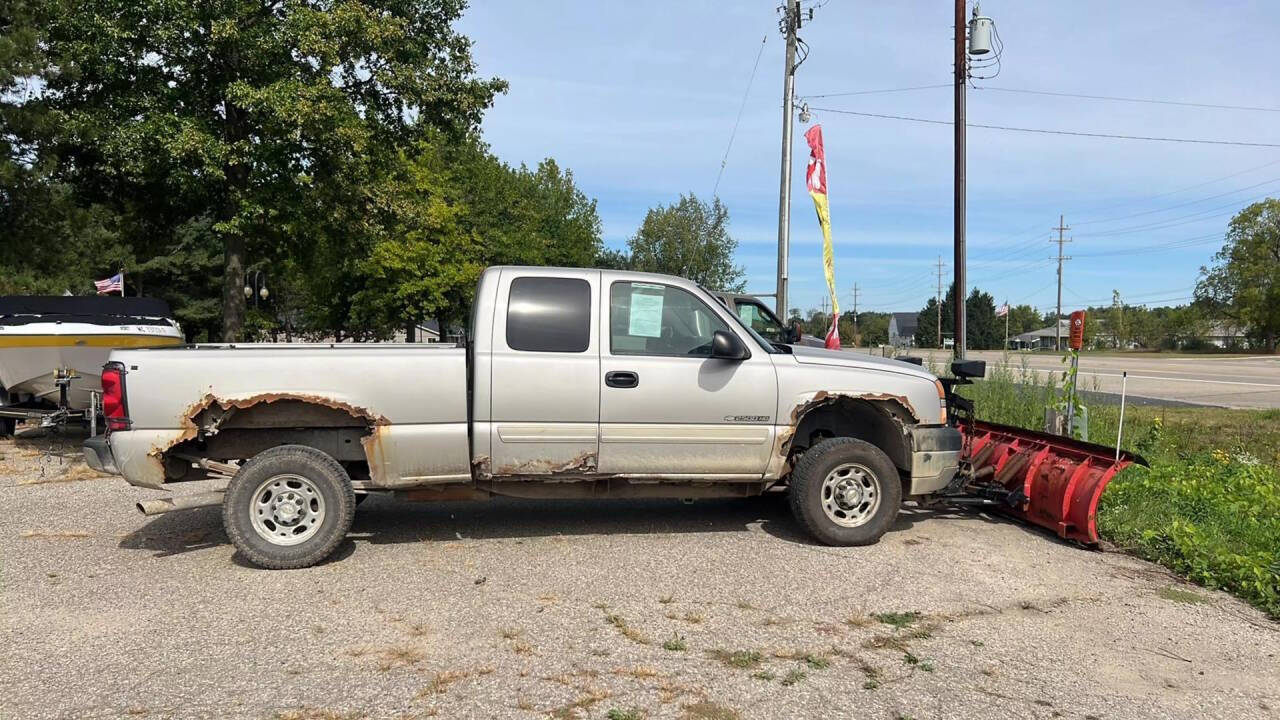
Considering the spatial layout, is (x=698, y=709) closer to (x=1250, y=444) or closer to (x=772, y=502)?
(x=772, y=502)

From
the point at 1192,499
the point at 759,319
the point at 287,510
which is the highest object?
the point at 759,319

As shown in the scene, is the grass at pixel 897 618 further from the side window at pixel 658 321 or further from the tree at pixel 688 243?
the tree at pixel 688 243

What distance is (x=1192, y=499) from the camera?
6508 mm

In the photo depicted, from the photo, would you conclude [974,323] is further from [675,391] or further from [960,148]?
[675,391]

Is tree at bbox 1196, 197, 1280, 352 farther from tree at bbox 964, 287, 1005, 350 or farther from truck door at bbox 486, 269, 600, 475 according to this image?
truck door at bbox 486, 269, 600, 475

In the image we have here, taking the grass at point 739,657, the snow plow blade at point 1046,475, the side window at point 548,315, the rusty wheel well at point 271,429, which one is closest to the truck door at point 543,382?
the side window at point 548,315

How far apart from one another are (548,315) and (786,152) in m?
11.3

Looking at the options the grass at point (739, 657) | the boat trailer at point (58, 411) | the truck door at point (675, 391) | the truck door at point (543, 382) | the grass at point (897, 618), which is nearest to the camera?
the grass at point (739, 657)

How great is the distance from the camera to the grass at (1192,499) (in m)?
5.21

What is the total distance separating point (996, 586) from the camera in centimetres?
501

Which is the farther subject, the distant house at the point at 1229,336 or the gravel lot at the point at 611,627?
the distant house at the point at 1229,336

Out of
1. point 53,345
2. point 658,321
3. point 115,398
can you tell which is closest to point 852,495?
point 658,321

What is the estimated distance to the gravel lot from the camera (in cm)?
348

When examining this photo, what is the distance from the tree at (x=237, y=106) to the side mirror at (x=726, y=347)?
7.66 meters
